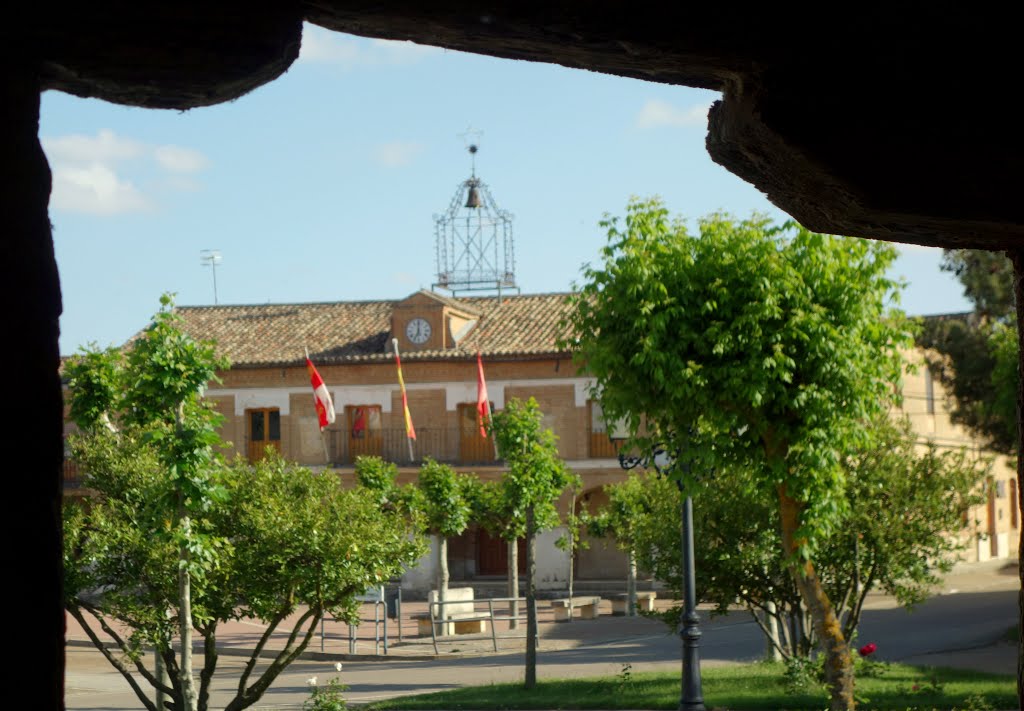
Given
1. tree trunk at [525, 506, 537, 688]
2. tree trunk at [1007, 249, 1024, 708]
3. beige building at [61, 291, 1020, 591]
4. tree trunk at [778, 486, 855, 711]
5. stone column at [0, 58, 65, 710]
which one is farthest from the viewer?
beige building at [61, 291, 1020, 591]

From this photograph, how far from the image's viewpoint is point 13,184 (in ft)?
5.83

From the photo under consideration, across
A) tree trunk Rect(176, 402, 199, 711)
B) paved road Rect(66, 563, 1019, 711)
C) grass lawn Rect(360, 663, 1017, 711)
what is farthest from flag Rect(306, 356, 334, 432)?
tree trunk Rect(176, 402, 199, 711)

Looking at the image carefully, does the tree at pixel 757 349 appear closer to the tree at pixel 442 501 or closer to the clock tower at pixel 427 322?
the tree at pixel 442 501

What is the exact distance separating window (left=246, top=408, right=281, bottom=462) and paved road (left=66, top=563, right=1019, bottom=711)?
911 cm

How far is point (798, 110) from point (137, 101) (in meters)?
1.12

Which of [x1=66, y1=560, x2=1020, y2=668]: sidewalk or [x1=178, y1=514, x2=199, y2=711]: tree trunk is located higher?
[x1=178, y1=514, x2=199, y2=711]: tree trunk

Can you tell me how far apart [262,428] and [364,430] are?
3.19 metres

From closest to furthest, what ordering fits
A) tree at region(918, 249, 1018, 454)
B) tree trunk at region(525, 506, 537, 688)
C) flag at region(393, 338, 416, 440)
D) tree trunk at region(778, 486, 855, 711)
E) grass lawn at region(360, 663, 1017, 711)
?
tree trunk at region(778, 486, 855, 711)
grass lawn at region(360, 663, 1017, 711)
tree trunk at region(525, 506, 537, 688)
tree at region(918, 249, 1018, 454)
flag at region(393, 338, 416, 440)

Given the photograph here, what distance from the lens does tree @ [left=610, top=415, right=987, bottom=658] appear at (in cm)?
1334

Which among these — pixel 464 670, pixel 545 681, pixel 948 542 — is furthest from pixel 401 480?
pixel 948 542

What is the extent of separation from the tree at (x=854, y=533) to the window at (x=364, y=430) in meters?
20.2

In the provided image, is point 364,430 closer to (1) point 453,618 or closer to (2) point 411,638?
(2) point 411,638

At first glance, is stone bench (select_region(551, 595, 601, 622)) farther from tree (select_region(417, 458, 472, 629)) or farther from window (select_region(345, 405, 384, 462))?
window (select_region(345, 405, 384, 462))

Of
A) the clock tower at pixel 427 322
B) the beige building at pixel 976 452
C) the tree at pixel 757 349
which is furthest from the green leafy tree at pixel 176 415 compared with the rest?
the beige building at pixel 976 452
